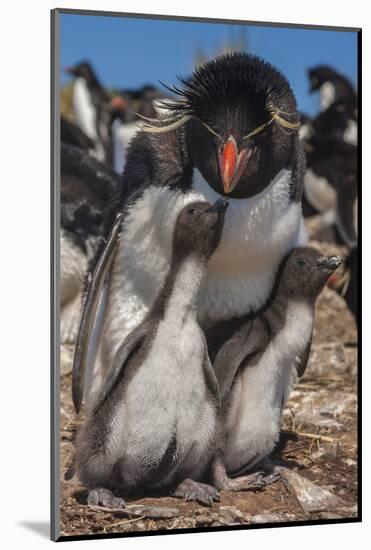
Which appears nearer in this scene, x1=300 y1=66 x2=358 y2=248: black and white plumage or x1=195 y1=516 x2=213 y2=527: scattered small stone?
x1=195 y1=516 x2=213 y2=527: scattered small stone

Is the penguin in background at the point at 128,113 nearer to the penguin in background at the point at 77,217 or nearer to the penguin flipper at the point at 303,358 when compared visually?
the penguin in background at the point at 77,217

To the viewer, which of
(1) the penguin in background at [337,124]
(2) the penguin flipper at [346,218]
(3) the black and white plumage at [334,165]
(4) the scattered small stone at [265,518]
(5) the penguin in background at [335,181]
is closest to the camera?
(4) the scattered small stone at [265,518]

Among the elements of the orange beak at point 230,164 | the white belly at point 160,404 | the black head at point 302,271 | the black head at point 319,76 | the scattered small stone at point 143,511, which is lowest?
the scattered small stone at point 143,511

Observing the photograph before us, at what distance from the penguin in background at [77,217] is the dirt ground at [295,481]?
162 millimetres

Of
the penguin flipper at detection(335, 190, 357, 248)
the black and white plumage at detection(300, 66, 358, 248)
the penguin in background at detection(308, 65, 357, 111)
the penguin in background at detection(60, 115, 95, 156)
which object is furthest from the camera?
the penguin flipper at detection(335, 190, 357, 248)

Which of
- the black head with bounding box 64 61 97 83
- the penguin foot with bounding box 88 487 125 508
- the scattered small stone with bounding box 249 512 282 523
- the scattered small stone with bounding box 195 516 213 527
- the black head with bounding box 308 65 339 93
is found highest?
the black head with bounding box 308 65 339 93

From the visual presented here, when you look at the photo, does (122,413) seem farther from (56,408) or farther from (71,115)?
(71,115)

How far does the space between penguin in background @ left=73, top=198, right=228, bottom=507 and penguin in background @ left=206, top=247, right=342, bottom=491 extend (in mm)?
105

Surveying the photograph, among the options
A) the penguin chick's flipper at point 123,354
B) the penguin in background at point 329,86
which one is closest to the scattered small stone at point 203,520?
the penguin chick's flipper at point 123,354

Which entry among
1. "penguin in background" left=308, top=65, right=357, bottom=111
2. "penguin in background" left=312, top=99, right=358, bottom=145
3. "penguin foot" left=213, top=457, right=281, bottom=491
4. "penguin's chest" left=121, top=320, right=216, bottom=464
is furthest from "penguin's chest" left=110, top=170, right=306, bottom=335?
"penguin in background" left=312, top=99, right=358, bottom=145

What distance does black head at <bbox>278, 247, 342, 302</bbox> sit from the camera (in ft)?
10.8

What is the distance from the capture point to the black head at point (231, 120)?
3.12 m

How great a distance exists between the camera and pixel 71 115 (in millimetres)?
4363

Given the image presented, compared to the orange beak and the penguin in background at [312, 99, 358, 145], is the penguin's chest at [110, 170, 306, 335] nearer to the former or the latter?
the orange beak
